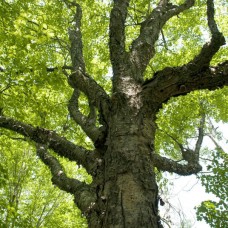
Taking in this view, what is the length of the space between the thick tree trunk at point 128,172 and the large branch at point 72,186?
21cm

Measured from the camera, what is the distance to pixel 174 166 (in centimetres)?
530

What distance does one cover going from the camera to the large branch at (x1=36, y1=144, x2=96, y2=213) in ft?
9.36

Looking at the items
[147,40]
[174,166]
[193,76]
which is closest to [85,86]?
[147,40]

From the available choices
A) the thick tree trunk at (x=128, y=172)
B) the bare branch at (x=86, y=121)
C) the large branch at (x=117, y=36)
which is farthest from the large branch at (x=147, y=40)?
the bare branch at (x=86, y=121)

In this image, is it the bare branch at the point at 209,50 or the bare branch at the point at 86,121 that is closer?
the bare branch at the point at 209,50

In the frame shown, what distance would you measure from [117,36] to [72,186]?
2.53 meters

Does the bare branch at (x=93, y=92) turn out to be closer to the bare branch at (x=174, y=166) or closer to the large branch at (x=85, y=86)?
the large branch at (x=85, y=86)

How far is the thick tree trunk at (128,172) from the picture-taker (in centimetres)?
222

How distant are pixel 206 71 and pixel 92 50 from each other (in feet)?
24.8

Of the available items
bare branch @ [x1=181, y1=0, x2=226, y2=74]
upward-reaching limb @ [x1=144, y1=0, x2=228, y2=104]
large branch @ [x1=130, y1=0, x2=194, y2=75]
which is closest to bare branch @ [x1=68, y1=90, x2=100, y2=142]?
upward-reaching limb @ [x1=144, y1=0, x2=228, y2=104]

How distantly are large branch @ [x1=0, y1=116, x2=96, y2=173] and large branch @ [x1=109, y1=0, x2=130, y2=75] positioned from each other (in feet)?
4.12

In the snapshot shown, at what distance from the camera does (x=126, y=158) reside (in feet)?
8.69

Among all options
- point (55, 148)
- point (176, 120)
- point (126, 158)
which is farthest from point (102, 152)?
point (176, 120)

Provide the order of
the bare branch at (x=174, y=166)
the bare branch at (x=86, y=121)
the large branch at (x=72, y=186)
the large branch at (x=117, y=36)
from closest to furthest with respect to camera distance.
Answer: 1. the large branch at (x=72, y=186)
2. the bare branch at (x=86, y=121)
3. the large branch at (x=117, y=36)
4. the bare branch at (x=174, y=166)
